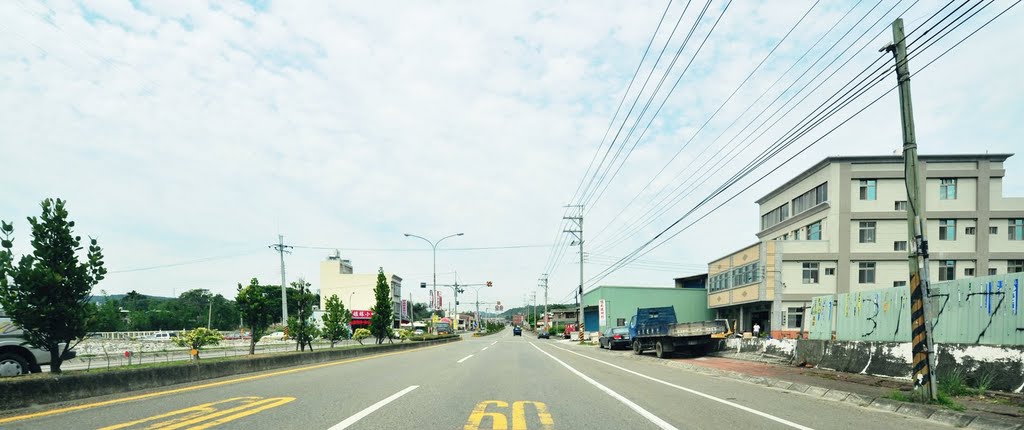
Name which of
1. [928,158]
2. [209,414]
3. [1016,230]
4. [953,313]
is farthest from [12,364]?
[1016,230]

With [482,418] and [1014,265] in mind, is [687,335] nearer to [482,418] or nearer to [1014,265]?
[482,418]

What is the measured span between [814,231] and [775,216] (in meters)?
8.98

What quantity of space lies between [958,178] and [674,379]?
45.6m

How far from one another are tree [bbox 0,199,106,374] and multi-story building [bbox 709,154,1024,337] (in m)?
46.6

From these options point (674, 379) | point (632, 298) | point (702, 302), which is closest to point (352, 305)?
point (632, 298)

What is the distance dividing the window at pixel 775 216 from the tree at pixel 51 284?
184 feet

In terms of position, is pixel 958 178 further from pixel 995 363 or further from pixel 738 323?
pixel 995 363

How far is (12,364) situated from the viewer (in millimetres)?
13438

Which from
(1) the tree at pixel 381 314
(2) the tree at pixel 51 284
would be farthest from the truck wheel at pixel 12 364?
(1) the tree at pixel 381 314

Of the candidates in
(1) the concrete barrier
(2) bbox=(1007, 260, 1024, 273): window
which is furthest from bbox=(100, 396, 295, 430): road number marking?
(2) bbox=(1007, 260, 1024, 273): window

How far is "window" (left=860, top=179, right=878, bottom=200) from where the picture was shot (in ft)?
157

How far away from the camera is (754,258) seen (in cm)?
5003

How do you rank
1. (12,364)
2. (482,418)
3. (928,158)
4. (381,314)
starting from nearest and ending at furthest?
1. (482,418)
2. (12,364)
3. (381,314)
4. (928,158)

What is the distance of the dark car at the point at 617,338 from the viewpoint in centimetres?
4084
